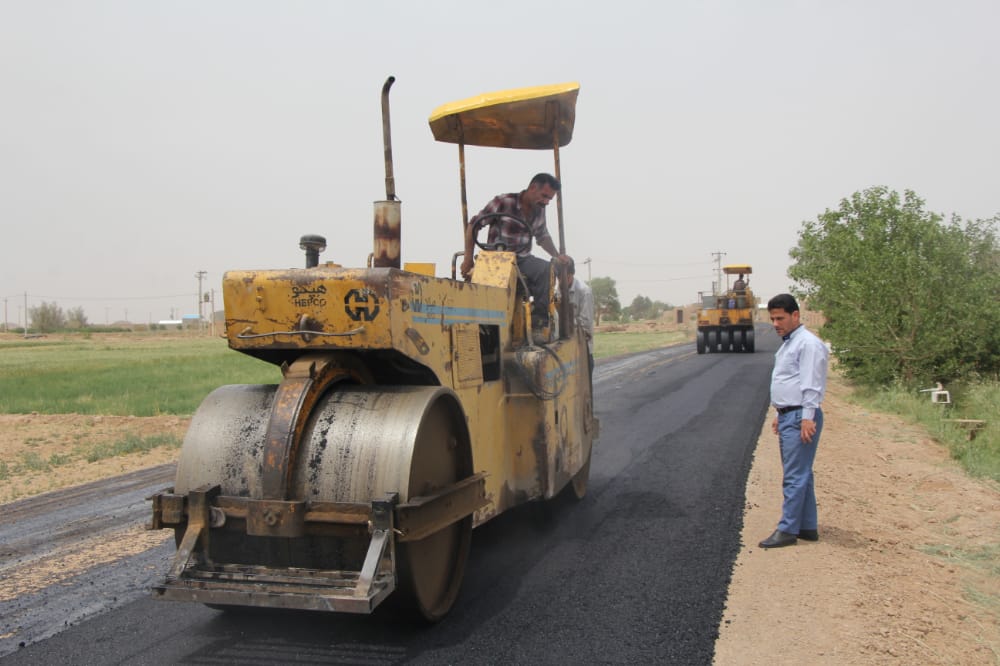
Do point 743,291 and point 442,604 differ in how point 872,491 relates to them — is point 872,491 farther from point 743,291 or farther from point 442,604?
point 743,291

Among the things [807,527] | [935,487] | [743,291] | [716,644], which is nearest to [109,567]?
[716,644]

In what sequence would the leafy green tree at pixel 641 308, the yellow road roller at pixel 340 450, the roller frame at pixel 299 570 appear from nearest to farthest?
the roller frame at pixel 299 570 → the yellow road roller at pixel 340 450 → the leafy green tree at pixel 641 308

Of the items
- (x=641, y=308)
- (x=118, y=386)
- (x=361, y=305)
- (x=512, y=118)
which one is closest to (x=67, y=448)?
(x=512, y=118)

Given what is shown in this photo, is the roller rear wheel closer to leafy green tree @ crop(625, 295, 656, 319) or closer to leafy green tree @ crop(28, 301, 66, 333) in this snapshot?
leafy green tree @ crop(28, 301, 66, 333)

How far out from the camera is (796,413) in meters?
5.26

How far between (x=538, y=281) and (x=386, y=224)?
1.89 meters

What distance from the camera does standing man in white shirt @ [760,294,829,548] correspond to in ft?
16.9

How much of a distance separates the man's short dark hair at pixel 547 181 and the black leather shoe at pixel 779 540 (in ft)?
9.18

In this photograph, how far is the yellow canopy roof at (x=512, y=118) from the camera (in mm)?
5312

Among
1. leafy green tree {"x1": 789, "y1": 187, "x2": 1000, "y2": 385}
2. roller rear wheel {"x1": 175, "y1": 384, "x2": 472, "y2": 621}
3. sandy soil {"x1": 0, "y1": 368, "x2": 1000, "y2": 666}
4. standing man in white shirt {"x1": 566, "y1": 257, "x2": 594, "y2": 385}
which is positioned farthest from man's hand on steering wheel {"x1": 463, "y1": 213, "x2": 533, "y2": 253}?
leafy green tree {"x1": 789, "y1": 187, "x2": 1000, "y2": 385}

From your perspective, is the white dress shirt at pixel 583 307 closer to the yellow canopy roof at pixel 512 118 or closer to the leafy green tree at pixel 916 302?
the yellow canopy roof at pixel 512 118

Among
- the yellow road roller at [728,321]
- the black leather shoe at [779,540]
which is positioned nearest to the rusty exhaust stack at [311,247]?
the black leather shoe at [779,540]

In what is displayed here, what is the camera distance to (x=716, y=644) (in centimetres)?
364

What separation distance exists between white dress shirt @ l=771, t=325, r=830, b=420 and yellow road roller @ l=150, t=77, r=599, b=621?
2.18 m
